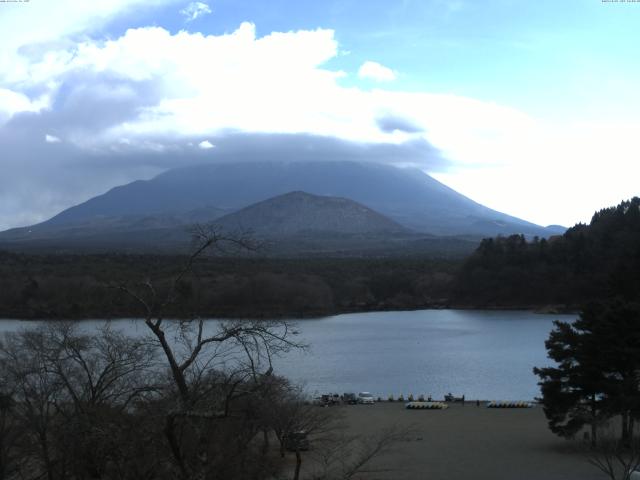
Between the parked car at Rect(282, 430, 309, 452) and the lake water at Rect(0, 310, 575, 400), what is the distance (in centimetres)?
516

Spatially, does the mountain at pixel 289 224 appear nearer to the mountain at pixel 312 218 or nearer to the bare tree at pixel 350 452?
the mountain at pixel 312 218

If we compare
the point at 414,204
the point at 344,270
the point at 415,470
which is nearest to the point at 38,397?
the point at 415,470

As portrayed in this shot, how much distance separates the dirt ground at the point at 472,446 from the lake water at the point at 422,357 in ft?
10.5

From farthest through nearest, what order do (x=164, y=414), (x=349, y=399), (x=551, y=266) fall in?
(x=551, y=266)
(x=349, y=399)
(x=164, y=414)

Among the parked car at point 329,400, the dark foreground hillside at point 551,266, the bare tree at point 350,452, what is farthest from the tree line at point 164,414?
the dark foreground hillside at point 551,266

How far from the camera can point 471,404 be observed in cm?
2106

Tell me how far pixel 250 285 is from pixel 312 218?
335ft

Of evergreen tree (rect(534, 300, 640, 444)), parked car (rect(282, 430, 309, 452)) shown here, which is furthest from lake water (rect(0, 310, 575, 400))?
evergreen tree (rect(534, 300, 640, 444))

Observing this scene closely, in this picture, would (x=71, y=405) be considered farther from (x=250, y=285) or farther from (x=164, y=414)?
(x=250, y=285)

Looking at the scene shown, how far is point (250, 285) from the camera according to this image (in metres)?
51.6

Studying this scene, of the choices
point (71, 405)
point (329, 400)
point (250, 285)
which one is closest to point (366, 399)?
point (329, 400)

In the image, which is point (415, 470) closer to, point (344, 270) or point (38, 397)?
point (38, 397)

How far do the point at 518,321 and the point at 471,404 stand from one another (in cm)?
2645

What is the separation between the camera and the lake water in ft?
81.6
